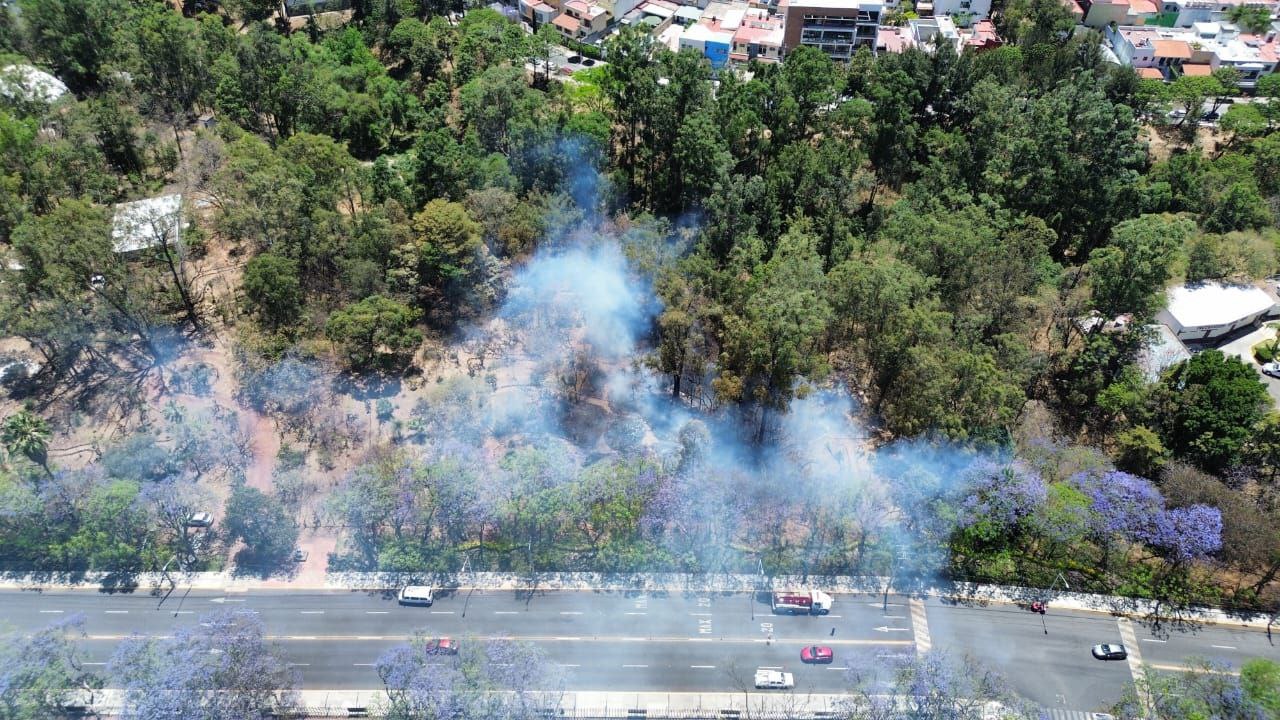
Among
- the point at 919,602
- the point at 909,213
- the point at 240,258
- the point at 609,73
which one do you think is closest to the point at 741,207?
the point at 909,213

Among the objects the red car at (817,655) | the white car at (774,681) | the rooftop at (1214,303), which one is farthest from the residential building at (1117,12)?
the white car at (774,681)

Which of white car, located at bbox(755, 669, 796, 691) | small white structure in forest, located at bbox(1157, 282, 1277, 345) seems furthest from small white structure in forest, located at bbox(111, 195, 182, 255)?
small white structure in forest, located at bbox(1157, 282, 1277, 345)

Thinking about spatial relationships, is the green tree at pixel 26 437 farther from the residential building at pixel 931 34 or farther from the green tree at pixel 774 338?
the residential building at pixel 931 34

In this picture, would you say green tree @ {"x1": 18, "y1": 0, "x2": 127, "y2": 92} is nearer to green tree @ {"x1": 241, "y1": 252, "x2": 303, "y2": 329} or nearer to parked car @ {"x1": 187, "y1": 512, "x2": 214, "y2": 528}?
green tree @ {"x1": 241, "y1": 252, "x2": 303, "y2": 329}

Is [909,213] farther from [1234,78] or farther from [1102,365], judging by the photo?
[1234,78]

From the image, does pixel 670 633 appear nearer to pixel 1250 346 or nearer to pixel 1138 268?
pixel 1138 268

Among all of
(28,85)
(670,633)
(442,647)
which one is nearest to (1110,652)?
(670,633)
